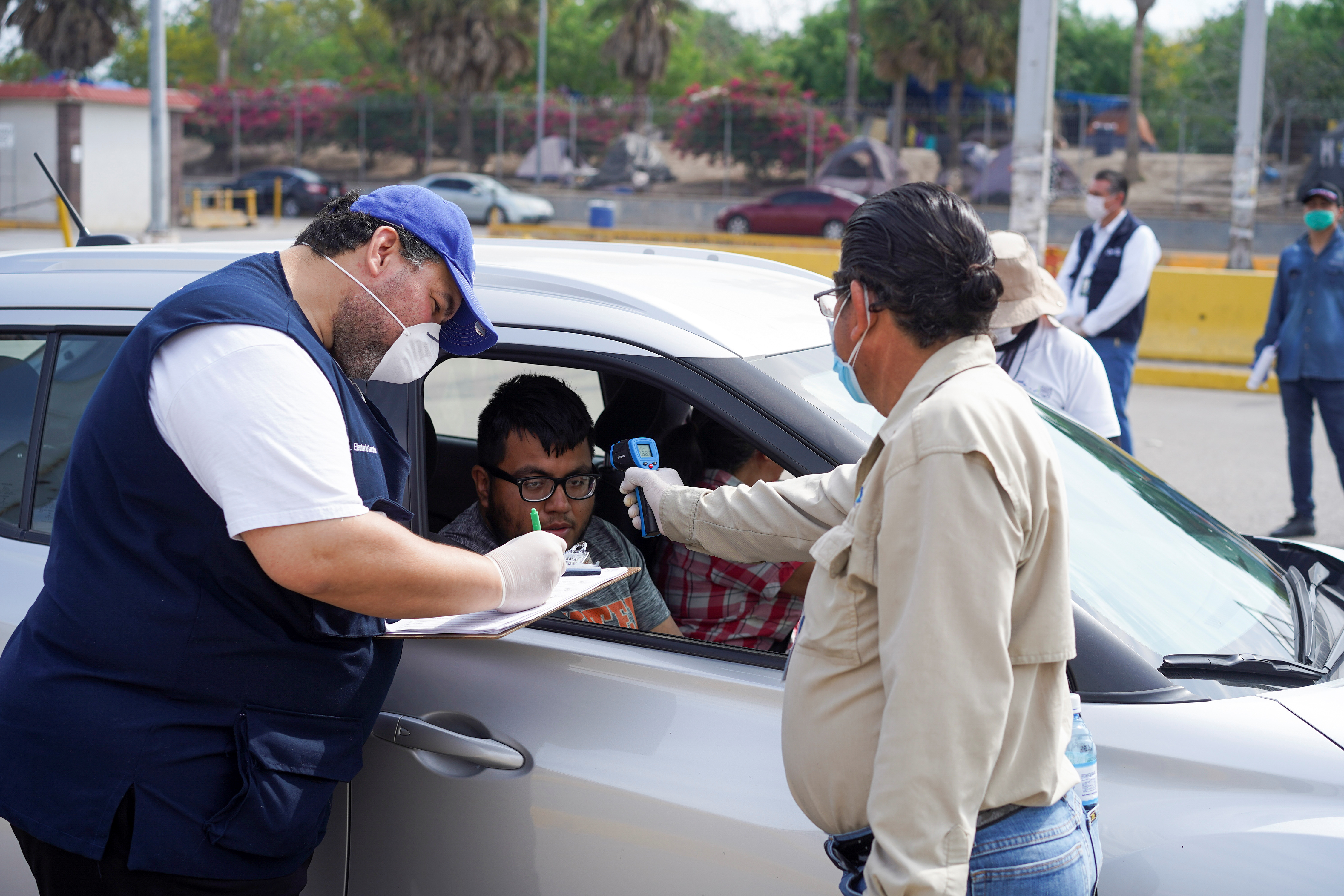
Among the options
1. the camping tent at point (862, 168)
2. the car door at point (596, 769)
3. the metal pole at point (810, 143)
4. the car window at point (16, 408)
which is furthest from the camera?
the metal pole at point (810, 143)

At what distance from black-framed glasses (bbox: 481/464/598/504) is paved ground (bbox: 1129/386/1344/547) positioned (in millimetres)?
4086

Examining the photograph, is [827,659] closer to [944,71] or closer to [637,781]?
[637,781]

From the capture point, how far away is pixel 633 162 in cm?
3331

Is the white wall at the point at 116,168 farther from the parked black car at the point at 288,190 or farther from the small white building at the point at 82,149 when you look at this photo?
the parked black car at the point at 288,190

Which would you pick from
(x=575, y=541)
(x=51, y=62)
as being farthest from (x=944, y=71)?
(x=575, y=541)

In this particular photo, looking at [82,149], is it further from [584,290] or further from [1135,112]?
[584,290]

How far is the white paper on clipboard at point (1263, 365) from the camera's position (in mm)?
6863

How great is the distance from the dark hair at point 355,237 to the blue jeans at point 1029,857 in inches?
42.1

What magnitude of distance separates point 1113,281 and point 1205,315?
230 inches

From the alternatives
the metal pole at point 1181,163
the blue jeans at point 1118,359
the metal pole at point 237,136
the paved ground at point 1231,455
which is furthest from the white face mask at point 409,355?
the metal pole at point 237,136

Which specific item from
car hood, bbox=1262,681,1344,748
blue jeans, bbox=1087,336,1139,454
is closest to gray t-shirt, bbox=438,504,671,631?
car hood, bbox=1262,681,1344,748

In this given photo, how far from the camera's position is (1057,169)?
1220 inches

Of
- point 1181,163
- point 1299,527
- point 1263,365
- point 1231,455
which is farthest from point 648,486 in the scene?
point 1181,163

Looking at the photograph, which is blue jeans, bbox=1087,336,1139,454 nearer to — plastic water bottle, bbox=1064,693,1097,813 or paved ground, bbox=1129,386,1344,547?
paved ground, bbox=1129,386,1344,547
